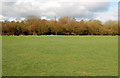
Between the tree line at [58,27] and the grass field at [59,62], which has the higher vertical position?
the tree line at [58,27]

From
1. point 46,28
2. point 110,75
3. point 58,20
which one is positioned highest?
point 58,20

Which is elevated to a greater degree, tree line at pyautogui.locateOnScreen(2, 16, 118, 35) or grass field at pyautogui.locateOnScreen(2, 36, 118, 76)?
tree line at pyautogui.locateOnScreen(2, 16, 118, 35)

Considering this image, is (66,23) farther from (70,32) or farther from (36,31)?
(36,31)

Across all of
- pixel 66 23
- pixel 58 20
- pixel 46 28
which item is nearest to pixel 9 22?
pixel 46 28

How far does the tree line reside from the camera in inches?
1555

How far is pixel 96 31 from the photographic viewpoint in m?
47.1

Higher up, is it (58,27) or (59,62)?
(58,27)

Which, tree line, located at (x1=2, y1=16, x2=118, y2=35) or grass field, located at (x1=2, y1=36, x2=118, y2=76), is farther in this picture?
tree line, located at (x1=2, y1=16, x2=118, y2=35)

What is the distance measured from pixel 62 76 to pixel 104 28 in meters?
45.7

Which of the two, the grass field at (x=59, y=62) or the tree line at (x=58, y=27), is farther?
the tree line at (x=58, y=27)

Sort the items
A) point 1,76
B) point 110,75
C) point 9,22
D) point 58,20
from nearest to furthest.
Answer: point 1,76, point 110,75, point 9,22, point 58,20

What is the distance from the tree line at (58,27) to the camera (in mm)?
39500

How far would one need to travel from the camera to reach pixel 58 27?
42.0 m

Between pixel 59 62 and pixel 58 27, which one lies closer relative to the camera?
pixel 59 62
